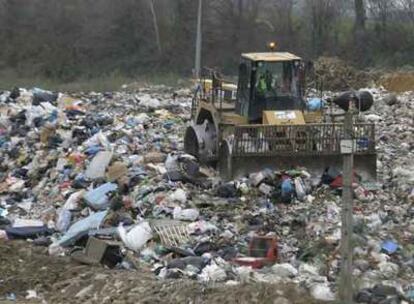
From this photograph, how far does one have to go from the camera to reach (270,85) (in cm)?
1176

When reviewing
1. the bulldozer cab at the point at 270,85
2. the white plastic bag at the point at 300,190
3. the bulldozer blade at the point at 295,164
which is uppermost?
the bulldozer cab at the point at 270,85

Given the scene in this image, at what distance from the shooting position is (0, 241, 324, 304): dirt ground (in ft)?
20.9

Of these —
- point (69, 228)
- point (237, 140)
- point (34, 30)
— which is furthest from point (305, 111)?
point (34, 30)

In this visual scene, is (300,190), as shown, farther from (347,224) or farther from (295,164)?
(347,224)

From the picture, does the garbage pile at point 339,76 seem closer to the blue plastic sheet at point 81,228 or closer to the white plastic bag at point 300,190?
the white plastic bag at point 300,190

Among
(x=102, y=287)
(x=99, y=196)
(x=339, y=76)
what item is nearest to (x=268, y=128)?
(x=99, y=196)

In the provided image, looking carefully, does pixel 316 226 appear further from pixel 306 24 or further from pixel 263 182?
pixel 306 24

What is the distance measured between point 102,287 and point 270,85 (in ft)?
18.0

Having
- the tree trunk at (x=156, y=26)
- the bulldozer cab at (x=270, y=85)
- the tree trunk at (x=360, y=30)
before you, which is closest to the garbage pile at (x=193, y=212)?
the bulldozer cab at (x=270, y=85)

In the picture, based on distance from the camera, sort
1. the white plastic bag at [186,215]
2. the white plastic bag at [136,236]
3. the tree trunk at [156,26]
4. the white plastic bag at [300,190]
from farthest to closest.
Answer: the tree trunk at [156,26], the white plastic bag at [300,190], the white plastic bag at [186,215], the white plastic bag at [136,236]

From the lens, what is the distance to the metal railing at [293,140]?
10.9 meters

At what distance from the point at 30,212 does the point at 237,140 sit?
2.92m

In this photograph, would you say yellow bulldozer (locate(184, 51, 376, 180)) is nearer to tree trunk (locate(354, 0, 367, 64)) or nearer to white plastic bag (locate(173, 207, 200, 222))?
white plastic bag (locate(173, 207, 200, 222))

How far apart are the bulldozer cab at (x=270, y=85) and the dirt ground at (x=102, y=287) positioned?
4.42m
